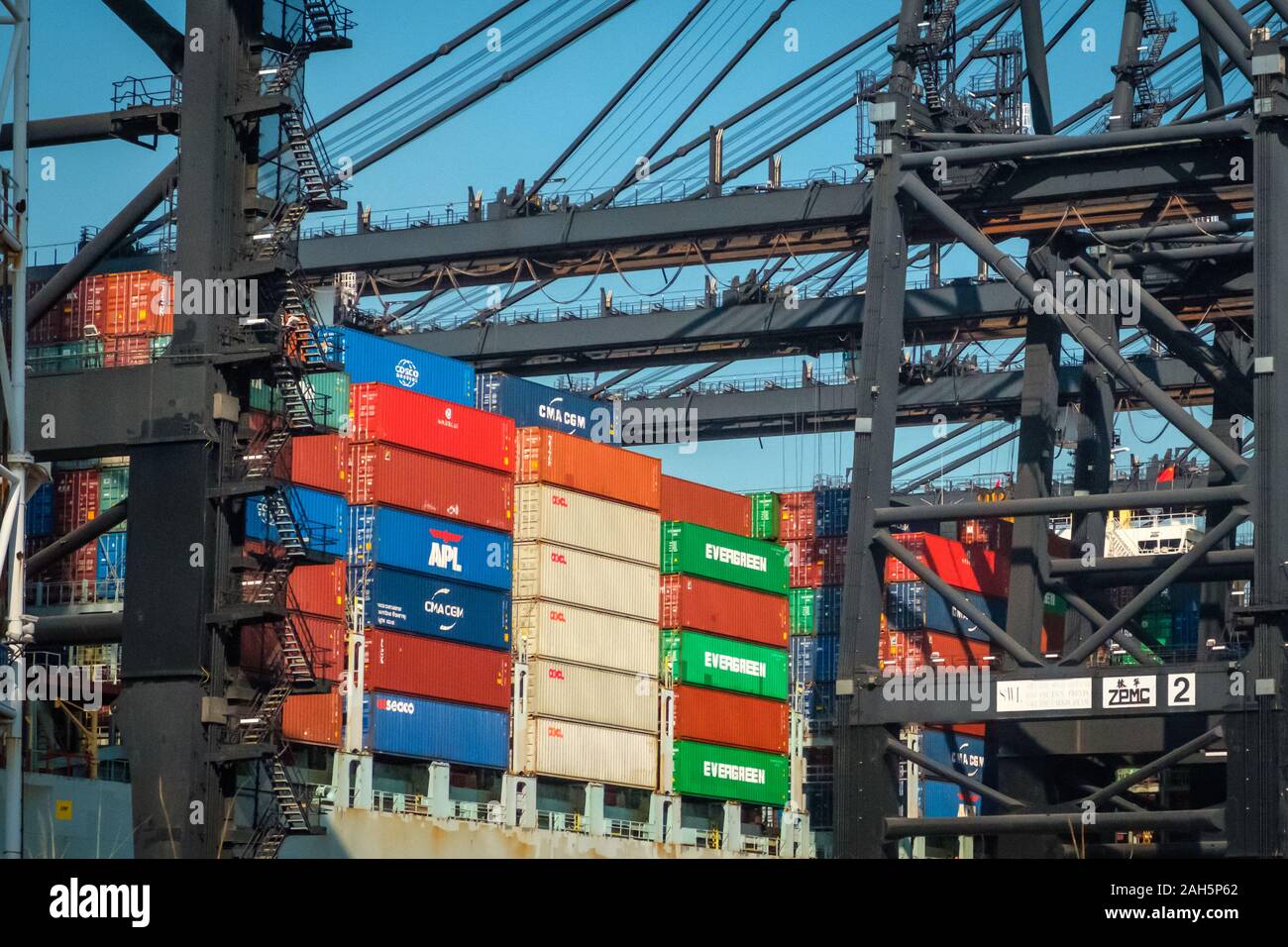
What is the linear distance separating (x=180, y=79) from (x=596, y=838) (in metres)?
21.1

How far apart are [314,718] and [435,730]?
3.72m

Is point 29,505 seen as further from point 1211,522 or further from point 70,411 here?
point 1211,522

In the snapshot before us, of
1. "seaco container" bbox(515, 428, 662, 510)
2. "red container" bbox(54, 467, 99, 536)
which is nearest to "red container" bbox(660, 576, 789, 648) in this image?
"seaco container" bbox(515, 428, 662, 510)

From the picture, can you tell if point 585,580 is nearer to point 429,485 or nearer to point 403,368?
point 429,485

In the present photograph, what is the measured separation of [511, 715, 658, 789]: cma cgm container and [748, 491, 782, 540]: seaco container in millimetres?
9543

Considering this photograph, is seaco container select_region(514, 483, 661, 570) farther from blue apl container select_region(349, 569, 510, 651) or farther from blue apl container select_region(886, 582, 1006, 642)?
blue apl container select_region(886, 582, 1006, 642)

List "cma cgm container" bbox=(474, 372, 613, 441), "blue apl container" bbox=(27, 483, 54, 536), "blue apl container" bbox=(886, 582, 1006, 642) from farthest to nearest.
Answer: "blue apl container" bbox=(886, 582, 1006, 642), "cma cgm container" bbox=(474, 372, 613, 441), "blue apl container" bbox=(27, 483, 54, 536)

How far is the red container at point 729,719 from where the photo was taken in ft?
172

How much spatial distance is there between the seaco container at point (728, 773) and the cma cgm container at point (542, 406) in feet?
32.5

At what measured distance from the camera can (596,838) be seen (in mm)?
48000

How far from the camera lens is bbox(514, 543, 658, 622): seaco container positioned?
4806 cm

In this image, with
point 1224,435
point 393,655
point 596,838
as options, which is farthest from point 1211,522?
point 393,655

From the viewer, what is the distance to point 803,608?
195ft

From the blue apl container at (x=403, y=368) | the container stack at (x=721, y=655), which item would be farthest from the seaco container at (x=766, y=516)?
the blue apl container at (x=403, y=368)
